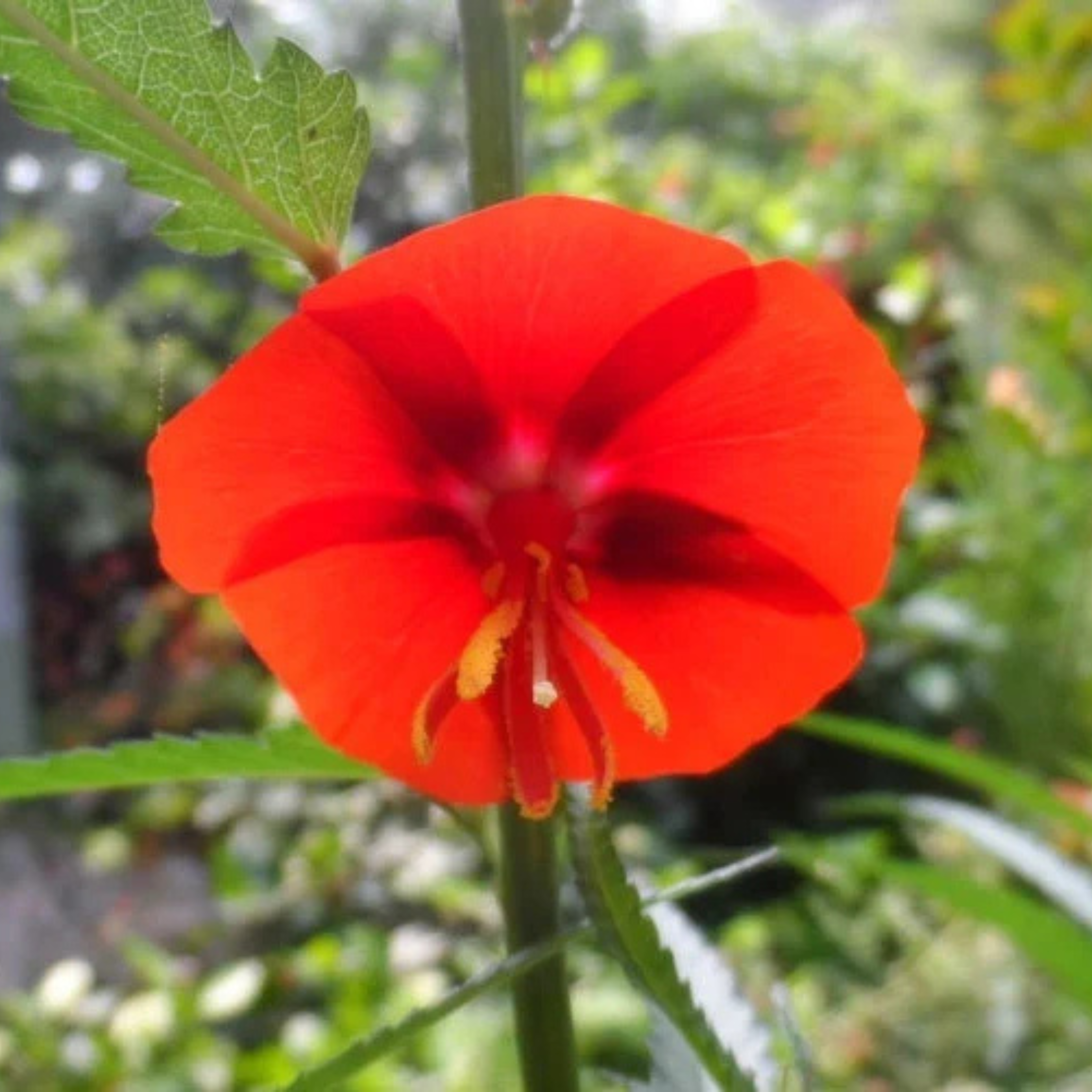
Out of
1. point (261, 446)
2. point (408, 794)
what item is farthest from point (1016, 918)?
point (408, 794)

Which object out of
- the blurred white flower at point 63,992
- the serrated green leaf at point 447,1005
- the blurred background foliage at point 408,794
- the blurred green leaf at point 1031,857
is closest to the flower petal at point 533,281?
the serrated green leaf at point 447,1005

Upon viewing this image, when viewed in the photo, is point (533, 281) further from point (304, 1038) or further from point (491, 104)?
point (304, 1038)

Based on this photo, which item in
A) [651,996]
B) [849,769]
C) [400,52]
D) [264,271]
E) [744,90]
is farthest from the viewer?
[744,90]

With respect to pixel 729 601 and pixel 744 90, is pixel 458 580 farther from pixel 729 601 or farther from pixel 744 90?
pixel 744 90

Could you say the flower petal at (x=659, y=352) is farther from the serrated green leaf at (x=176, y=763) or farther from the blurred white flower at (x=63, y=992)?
the blurred white flower at (x=63, y=992)

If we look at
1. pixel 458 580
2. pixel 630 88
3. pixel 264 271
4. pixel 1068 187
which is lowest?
pixel 458 580

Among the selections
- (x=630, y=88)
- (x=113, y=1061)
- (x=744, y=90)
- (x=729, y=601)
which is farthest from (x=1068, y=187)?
(x=729, y=601)

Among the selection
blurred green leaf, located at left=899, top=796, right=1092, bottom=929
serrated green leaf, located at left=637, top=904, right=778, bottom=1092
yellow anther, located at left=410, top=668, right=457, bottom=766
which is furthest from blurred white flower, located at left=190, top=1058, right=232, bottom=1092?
yellow anther, located at left=410, top=668, right=457, bottom=766

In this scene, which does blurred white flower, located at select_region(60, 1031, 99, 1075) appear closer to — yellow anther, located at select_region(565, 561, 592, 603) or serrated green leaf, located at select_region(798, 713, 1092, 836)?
serrated green leaf, located at select_region(798, 713, 1092, 836)
